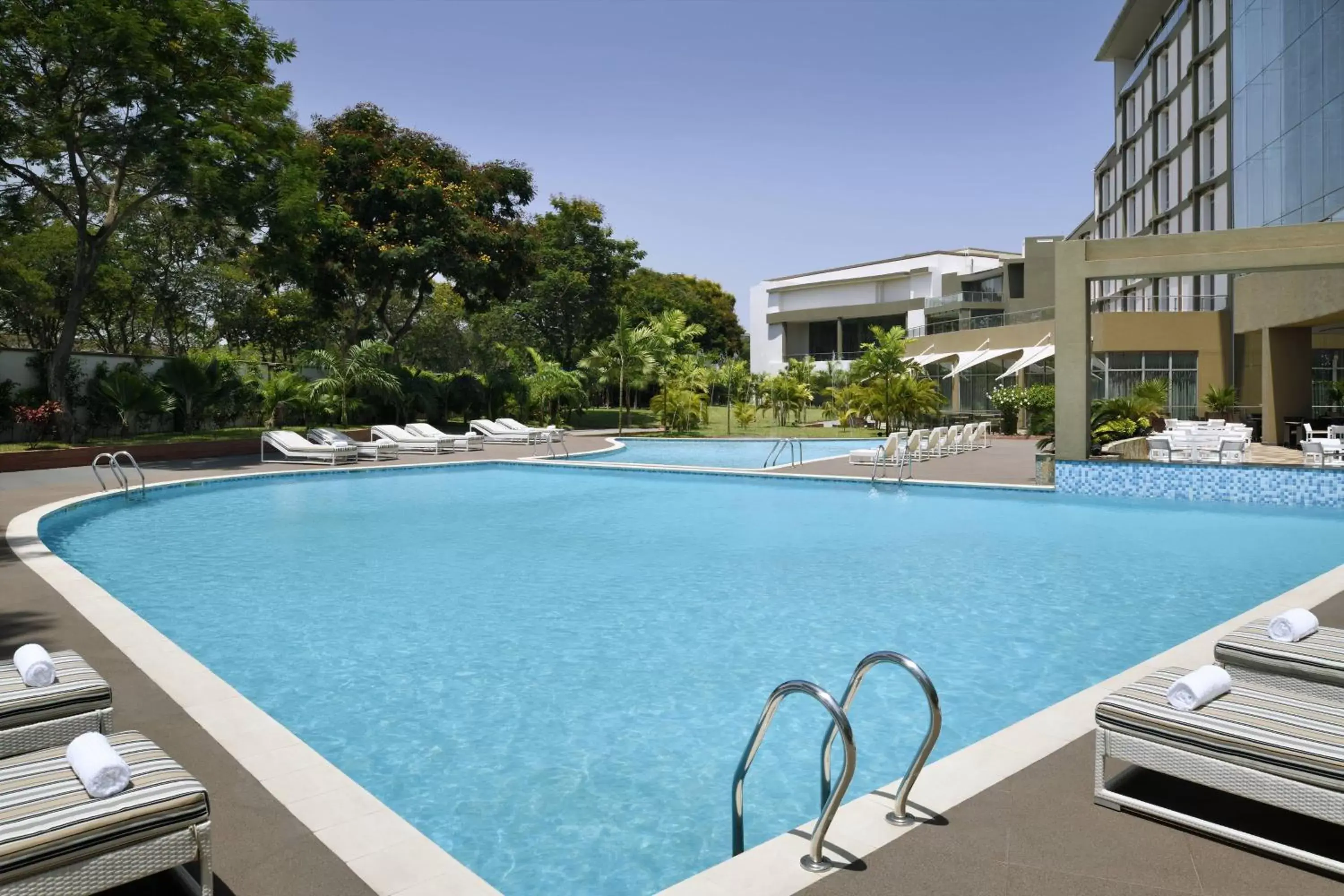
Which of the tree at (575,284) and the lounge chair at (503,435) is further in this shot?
the tree at (575,284)

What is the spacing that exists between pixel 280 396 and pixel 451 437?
6.22 meters

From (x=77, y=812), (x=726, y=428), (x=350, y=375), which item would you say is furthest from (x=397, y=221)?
(x=77, y=812)

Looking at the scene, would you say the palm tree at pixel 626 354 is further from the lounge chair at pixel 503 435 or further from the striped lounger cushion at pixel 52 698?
the striped lounger cushion at pixel 52 698

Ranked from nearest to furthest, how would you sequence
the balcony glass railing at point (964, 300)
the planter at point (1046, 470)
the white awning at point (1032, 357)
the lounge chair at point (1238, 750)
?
the lounge chair at point (1238, 750) → the planter at point (1046, 470) → the white awning at point (1032, 357) → the balcony glass railing at point (964, 300)

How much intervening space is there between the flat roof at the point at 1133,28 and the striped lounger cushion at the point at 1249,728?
43.8 metres

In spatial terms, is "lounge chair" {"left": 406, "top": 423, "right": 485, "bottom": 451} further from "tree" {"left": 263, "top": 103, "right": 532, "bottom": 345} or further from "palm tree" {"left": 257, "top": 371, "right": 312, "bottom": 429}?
"tree" {"left": 263, "top": 103, "right": 532, "bottom": 345}

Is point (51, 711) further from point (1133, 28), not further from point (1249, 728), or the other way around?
point (1133, 28)

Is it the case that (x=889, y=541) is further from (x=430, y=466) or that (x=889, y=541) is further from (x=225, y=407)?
(x=225, y=407)

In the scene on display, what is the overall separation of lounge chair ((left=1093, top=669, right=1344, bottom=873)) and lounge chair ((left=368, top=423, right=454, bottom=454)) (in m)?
22.4

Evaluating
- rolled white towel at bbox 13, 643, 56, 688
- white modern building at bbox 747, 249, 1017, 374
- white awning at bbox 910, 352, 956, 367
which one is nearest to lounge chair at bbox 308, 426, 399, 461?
rolled white towel at bbox 13, 643, 56, 688

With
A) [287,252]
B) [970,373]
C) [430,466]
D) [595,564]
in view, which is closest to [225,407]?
[287,252]

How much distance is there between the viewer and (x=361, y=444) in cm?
2230

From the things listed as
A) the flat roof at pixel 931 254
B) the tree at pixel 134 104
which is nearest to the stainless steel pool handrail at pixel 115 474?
the tree at pixel 134 104

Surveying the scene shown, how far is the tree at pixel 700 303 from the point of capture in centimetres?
6381
